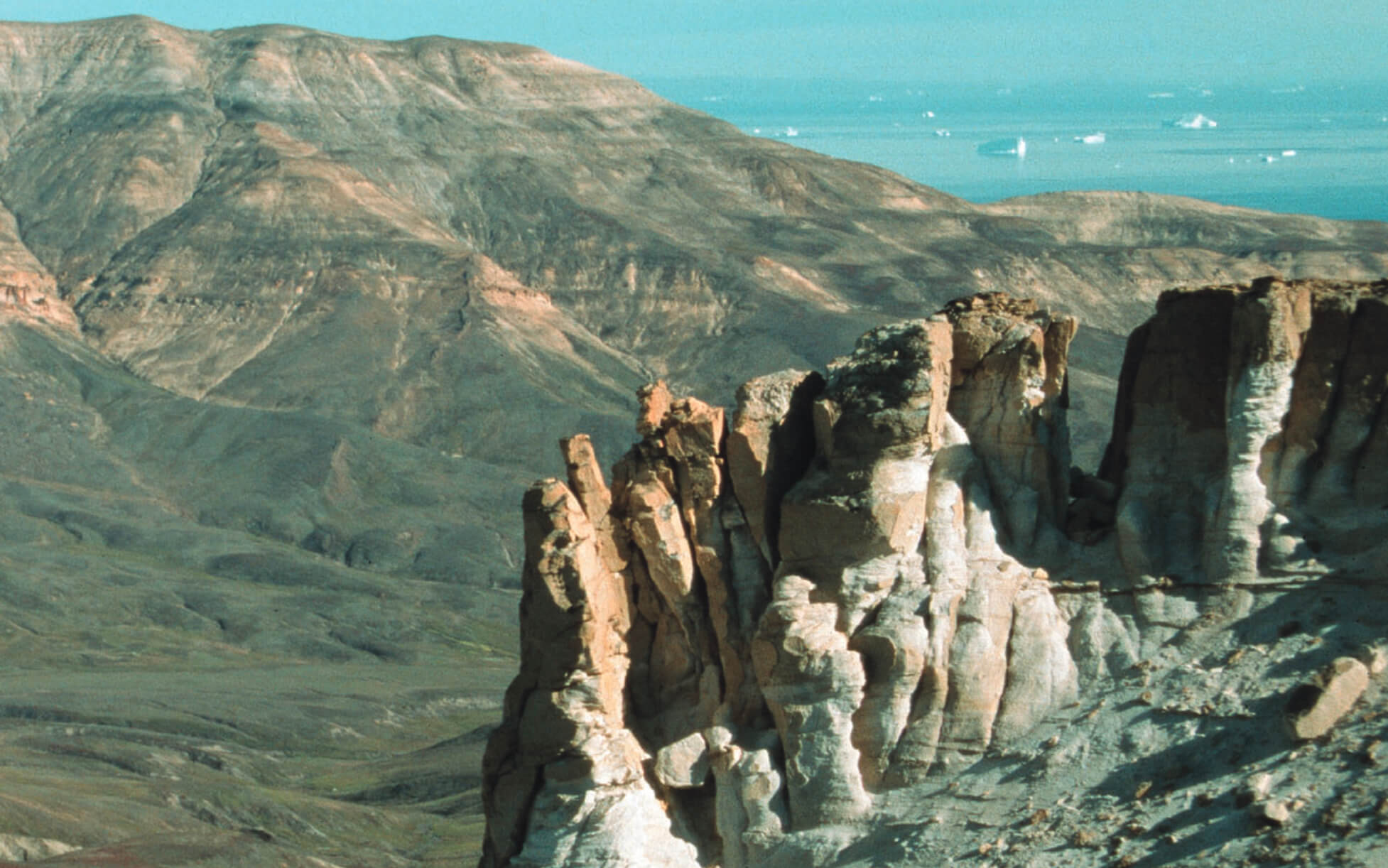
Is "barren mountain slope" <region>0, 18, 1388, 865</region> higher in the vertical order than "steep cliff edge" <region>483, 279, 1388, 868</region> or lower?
lower

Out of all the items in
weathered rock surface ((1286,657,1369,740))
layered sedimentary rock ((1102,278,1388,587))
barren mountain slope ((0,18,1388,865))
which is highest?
layered sedimentary rock ((1102,278,1388,587))

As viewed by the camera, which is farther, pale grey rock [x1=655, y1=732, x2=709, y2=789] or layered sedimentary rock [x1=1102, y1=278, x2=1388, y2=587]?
pale grey rock [x1=655, y1=732, x2=709, y2=789]

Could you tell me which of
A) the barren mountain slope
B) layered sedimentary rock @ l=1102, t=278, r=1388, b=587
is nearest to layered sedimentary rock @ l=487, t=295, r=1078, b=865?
layered sedimentary rock @ l=1102, t=278, r=1388, b=587

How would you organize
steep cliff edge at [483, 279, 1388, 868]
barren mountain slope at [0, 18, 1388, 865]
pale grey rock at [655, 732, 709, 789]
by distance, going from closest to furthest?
steep cliff edge at [483, 279, 1388, 868] < pale grey rock at [655, 732, 709, 789] < barren mountain slope at [0, 18, 1388, 865]

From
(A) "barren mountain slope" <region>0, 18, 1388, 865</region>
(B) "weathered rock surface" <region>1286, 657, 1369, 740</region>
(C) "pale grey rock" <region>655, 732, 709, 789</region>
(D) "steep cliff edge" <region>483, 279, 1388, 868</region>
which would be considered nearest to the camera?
(B) "weathered rock surface" <region>1286, 657, 1369, 740</region>

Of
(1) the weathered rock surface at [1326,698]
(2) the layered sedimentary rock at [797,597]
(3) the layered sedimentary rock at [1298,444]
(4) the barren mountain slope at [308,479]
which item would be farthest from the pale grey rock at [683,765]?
(4) the barren mountain slope at [308,479]

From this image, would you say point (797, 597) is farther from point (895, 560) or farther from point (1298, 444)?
point (1298, 444)

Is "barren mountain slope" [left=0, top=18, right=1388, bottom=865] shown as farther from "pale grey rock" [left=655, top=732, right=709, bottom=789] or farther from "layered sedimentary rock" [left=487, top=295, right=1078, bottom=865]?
"pale grey rock" [left=655, top=732, right=709, bottom=789]

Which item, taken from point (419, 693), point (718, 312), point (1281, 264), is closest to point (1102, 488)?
point (419, 693)

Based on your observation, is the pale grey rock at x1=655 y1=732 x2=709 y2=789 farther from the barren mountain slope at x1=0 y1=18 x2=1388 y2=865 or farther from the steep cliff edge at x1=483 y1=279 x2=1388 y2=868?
the barren mountain slope at x1=0 y1=18 x2=1388 y2=865

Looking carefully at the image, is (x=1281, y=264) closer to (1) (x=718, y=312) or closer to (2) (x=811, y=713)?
(1) (x=718, y=312)
